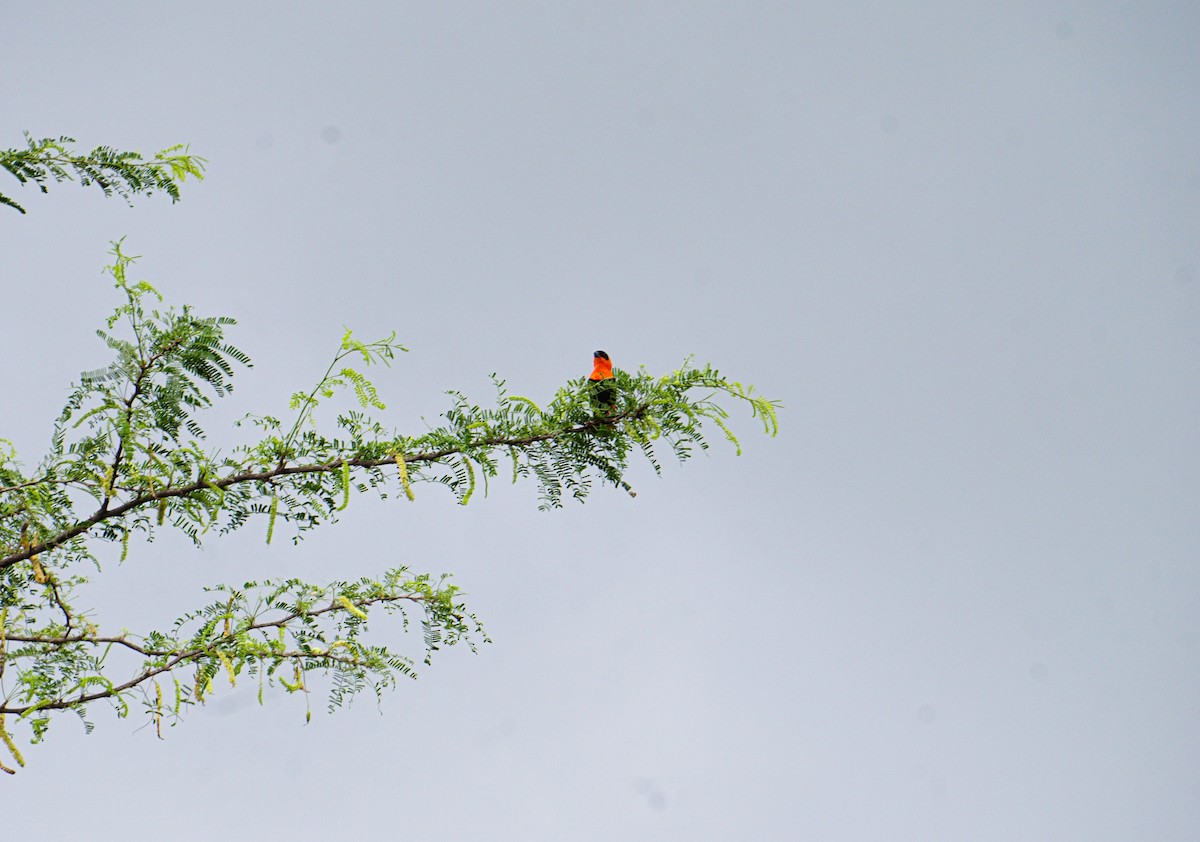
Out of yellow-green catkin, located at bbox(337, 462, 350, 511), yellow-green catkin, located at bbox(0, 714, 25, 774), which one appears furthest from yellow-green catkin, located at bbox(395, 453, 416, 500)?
yellow-green catkin, located at bbox(0, 714, 25, 774)

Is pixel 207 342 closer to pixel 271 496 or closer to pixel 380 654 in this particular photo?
pixel 271 496

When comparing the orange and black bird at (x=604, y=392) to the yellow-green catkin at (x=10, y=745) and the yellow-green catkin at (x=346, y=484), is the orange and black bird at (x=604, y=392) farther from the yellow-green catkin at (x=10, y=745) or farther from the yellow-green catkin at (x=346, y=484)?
the yellow-green catkin at (x=10, y=745)

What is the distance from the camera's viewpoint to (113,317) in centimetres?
411

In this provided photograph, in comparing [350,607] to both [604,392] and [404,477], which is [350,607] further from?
[604,392]

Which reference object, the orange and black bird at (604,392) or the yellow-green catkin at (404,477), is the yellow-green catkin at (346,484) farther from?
the orange and black bird at (604,392)

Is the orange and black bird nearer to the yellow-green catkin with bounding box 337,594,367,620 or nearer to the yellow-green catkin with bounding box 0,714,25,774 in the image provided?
the yellow-green catkin with bounding box 337,594,367,620

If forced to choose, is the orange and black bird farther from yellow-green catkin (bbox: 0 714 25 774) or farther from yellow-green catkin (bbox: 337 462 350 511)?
yellow-green catkin (bbox: 0 714 25 774)

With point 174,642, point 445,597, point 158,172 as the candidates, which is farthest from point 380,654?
point 158,172

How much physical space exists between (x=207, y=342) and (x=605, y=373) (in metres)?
1.86

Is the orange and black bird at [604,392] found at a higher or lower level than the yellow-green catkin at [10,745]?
higher

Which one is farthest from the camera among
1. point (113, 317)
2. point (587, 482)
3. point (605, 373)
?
point (605, 373)

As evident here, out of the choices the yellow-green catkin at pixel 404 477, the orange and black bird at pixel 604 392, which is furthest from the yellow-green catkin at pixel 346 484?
the orange and black bird at pixel 604 392

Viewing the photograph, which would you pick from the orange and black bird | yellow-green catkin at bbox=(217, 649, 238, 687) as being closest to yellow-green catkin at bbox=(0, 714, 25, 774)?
yellow-green catkin at bbox=(217, 649, 238, 687)

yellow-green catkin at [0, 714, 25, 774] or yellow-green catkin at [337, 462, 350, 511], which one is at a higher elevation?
yellow-green catkin at [337, 462, 350, 511]
